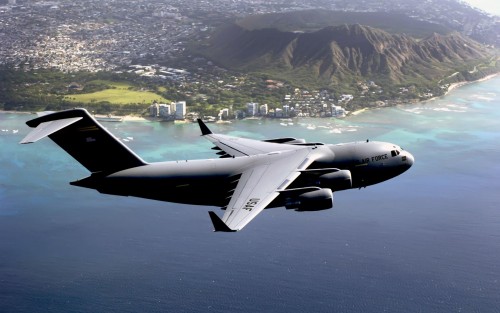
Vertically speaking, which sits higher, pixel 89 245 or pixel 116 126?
pixel 116 126

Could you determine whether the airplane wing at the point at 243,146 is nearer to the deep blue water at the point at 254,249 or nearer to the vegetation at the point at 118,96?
the deep blue water at the point at 254,249

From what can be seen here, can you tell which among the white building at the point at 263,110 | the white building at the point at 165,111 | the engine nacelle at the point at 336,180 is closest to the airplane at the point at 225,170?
the engine nacelle at the point at 336,180

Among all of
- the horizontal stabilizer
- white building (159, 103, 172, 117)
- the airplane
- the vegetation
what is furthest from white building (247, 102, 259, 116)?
the horizontal stabilizer

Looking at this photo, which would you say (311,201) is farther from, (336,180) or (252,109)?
(252,109)

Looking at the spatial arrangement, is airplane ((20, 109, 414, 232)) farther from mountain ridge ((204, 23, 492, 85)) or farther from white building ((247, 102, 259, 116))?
mountain ridge ((204, 23, 492, 85))

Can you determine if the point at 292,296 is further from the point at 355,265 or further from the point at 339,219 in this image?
the point at 339,219

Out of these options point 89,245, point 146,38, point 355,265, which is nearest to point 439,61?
point 146,38
